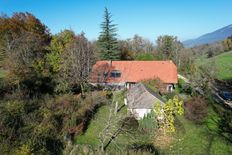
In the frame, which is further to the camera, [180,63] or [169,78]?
[180,63]

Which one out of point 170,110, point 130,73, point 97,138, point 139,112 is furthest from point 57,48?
point 170,110

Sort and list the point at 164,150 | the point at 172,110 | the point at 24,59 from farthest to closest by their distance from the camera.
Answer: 1. the point at 24,59
2. the point at 164,150
3. the point at 172,110

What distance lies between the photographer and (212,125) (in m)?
26.2

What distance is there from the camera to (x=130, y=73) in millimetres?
39812

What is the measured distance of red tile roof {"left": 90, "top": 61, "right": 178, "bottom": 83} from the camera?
38188 mm

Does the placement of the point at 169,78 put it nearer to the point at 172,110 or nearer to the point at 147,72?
the point at 147,72

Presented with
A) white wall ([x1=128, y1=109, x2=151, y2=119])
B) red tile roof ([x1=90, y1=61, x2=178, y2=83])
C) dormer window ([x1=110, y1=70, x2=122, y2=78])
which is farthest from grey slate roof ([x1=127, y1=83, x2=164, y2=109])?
dormer window ([x1=110, y1=70, x2=122, y2=78])

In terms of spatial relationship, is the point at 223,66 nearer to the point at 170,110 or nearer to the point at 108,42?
the point at 108,42

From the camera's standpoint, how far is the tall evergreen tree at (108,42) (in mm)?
50469

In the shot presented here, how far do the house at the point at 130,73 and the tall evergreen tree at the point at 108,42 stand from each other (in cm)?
904

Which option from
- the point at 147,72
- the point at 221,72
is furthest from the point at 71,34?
the point at 221,72

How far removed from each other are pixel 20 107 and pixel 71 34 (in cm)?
2607

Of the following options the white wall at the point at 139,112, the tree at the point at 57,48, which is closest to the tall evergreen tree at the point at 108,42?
the tree at the point at 57,48

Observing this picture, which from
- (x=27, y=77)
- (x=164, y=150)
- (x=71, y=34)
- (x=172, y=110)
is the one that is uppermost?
(x=71, y=34)
